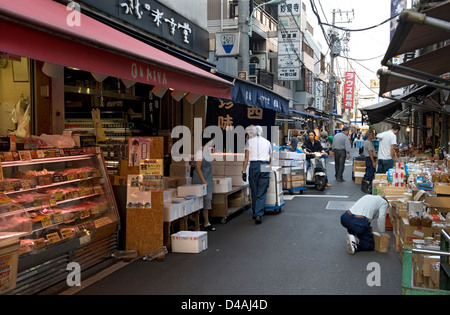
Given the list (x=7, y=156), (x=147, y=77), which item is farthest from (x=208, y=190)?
(x=7, y=156)

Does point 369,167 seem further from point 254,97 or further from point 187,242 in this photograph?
point 187,242

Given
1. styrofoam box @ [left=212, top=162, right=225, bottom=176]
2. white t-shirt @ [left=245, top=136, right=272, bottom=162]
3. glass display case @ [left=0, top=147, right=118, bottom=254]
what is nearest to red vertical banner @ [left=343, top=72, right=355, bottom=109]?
styrofoam box @ [left=212, top=162, right=225, bottom=176]

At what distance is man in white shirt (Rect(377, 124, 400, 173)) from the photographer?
12.7 metres

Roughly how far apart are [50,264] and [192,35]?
847 centimetres

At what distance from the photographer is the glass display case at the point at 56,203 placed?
515 cm

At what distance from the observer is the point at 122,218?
7.20 meters

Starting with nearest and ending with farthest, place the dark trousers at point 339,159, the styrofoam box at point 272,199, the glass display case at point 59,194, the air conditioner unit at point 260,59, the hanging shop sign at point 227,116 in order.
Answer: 1. the glass display case at point 59,194
2. the styrofoam box at point 272,199
3. the hanging shop sign at point 227,116
4. the dark trousers at point 339,159
5. the air conditioner unit at point 260,59

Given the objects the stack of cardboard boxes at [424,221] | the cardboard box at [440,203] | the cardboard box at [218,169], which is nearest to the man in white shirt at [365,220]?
the stack of cardboard boxes at [424,221]

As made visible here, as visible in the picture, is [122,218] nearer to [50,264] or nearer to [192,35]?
[50,264]

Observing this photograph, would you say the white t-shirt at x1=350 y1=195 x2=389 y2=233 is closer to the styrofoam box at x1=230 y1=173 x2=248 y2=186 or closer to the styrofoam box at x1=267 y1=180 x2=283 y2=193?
the styrofoam box at x1=267 y1=180 x2=283 y2=193

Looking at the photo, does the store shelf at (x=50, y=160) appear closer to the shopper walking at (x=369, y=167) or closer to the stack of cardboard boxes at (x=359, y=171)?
the shopper walking at (x=369, y=167)

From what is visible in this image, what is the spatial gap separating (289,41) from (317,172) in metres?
11.9

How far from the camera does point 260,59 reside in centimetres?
3100

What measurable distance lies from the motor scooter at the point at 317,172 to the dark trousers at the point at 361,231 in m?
7.31
